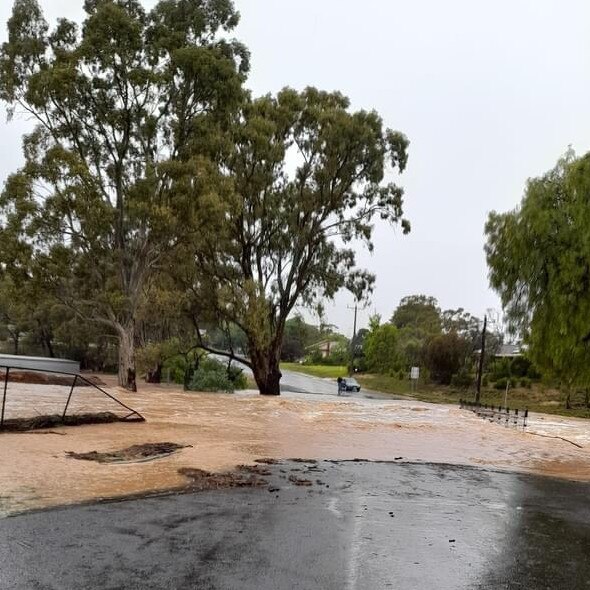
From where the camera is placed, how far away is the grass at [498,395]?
48.3m

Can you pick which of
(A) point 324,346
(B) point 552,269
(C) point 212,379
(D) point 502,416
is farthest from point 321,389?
(A) point 324,346

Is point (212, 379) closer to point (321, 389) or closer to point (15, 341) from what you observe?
point (321, 389)

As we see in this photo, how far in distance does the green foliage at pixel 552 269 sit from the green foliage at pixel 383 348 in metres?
69.9

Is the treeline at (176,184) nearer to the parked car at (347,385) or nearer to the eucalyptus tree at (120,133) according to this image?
the eucalyptus tree at (120,133)

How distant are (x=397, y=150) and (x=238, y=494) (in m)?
32.1

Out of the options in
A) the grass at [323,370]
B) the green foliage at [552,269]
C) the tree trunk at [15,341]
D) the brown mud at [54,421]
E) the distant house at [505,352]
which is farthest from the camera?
the grass at [323,370]

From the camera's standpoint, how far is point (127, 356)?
33156mm

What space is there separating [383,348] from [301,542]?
8141 centimetres

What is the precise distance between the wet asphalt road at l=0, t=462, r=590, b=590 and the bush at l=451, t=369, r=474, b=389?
5424cm

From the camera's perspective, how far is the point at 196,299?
3809 centimetres

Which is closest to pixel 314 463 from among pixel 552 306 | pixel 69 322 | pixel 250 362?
pixel 552 306

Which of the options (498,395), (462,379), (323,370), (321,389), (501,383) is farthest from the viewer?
(323,370)

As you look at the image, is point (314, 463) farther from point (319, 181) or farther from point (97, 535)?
point (319, 181)

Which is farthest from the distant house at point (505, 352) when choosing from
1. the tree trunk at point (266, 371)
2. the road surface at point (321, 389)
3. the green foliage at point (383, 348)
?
the tree trunk at point (266, 371)
